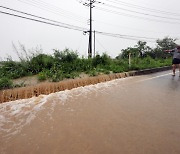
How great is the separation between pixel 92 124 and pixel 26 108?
214 centimetres

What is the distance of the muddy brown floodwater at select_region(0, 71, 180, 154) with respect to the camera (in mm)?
3341

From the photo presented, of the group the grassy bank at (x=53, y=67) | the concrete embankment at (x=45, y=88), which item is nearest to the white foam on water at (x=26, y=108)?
the concrete embankment at (x=45, y=88)

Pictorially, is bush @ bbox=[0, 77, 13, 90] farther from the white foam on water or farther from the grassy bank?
the white foam on water

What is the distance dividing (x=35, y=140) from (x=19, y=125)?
2.99 ft

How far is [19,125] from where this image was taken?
4.30 m

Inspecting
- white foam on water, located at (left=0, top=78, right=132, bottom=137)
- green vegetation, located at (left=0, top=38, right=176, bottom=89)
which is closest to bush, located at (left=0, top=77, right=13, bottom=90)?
green vegetation, located at (left=0, top=38, right=176, bottom=89)

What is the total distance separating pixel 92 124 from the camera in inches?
169

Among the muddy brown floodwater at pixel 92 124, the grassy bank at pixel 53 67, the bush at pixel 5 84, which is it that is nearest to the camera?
the muddy brown floodwater at pixel 92 124

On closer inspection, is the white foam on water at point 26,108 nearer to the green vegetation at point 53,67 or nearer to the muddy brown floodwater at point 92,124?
the muddy brown floodwater at point 92,124

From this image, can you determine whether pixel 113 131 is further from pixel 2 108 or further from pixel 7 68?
pixel 7 68

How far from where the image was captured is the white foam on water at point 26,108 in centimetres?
426

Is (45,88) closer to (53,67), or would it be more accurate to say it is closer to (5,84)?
(5,84)

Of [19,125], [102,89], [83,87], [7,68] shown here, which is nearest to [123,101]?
[102,89]

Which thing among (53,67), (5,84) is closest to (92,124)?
(5,84)
